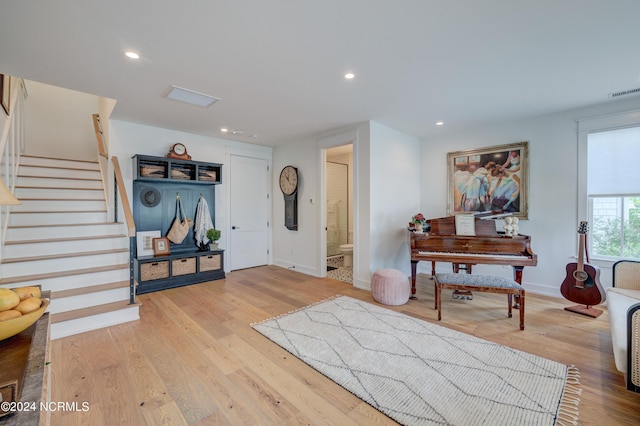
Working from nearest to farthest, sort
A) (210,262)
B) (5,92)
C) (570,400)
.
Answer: (570,400)
(5,92)
(210,262)

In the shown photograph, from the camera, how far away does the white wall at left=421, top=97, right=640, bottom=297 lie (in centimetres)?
365

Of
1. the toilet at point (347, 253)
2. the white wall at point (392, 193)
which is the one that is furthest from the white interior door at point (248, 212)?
the white wall at point (392, 193)

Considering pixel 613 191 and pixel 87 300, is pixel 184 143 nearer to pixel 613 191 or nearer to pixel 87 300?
pixel 87 300

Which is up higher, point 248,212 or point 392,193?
point 392,193

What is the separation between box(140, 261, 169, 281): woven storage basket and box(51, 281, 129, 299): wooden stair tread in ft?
2.24

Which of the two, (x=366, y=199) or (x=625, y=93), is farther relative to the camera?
(x=366, y=199)

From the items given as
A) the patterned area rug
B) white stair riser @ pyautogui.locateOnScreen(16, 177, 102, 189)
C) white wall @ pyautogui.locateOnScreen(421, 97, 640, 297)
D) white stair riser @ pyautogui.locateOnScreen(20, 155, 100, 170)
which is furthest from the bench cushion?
white stair riser @ pyautogui.locateOnScreen(20, 155, 100, 170)

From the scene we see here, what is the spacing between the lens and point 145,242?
4289mm

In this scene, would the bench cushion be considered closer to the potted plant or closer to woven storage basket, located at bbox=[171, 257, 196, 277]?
the potted plant

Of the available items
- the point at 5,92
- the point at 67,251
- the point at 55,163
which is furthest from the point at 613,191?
the point at 55,163

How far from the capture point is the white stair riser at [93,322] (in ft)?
8.68

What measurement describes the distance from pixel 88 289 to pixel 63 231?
1.02 meters

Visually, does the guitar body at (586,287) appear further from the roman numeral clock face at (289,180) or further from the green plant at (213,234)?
the green plant at (213,234)

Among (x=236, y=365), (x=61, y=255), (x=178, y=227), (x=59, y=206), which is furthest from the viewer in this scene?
(x=178, y=227)
